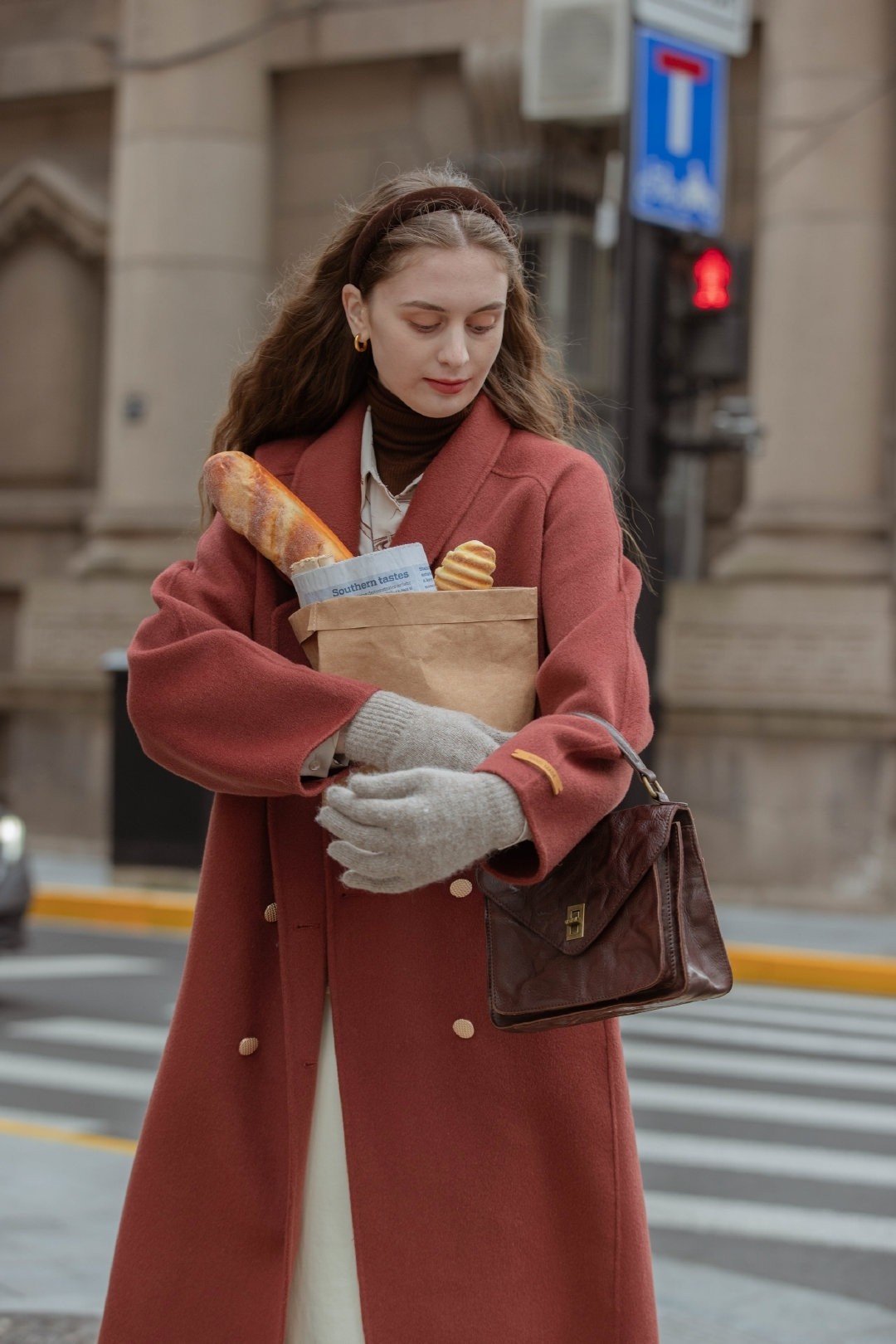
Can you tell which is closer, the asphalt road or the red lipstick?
the red lipstick

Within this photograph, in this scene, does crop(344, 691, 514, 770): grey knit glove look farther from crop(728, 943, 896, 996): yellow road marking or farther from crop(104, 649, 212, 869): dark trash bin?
crop(104, 649, 212, 869): dark trash bin

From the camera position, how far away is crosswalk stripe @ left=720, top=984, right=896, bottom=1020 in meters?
9.52

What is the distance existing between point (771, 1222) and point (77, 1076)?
2.84 meters

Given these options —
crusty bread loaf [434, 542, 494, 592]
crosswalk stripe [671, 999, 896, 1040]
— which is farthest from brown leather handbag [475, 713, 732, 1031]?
crosswalk stripe [671, 999, 896, 1040]

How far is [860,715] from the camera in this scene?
12141 mm

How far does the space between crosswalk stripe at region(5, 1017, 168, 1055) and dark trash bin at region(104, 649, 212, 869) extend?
12.3 ft

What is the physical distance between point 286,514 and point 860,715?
1016 cm

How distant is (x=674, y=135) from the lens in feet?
30.7

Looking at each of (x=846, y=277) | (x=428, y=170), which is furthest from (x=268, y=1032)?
(x=846, y=277)

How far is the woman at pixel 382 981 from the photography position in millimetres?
2279

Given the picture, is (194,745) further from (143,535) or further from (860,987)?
(143,535)

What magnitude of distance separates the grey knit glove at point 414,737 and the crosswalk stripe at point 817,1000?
7.51 metres

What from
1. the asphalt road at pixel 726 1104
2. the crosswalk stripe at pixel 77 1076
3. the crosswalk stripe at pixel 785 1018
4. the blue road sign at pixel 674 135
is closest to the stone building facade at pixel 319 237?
the asphalt road at pixel 726 1104

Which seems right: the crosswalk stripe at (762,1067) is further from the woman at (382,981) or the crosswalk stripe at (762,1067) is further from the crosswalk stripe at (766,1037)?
the woman at (382,981)
